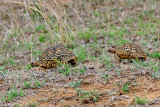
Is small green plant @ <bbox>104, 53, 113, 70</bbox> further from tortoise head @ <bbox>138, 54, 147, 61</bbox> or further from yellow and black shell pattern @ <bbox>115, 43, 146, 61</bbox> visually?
tortoise head @ <bbox>138, 54, 147, 61</bbox>

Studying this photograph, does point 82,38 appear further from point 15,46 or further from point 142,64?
point 142,64

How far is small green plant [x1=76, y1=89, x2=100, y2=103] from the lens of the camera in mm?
2996

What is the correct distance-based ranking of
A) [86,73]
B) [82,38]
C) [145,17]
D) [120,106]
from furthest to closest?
[145,17]
[82,38]
[86,73]
[120,106]

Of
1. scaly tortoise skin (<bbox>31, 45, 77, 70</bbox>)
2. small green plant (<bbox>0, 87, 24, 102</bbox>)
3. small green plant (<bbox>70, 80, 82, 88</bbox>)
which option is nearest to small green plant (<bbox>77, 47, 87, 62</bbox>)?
scaly tortoise skin (<bbox>31, 45, 77, 70</bbox>)

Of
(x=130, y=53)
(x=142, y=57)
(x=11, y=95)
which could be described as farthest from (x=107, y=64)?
(x=11, y=95)

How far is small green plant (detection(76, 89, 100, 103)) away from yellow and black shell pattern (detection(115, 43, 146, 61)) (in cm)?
122

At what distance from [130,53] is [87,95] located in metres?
1.37

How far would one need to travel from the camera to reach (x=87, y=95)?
3.08m

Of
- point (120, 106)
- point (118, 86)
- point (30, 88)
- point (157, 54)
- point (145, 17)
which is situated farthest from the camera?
point (145, 17)

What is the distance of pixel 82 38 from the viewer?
5754 millimetres

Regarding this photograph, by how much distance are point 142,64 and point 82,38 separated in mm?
2214

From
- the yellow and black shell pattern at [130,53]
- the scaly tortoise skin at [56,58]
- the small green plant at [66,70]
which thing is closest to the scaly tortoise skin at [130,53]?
the yellow and black shell pattern at [130,53]

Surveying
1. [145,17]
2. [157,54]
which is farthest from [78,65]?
[145,17]

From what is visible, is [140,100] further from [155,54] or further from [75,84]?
[155,54]
